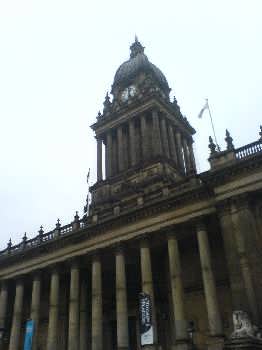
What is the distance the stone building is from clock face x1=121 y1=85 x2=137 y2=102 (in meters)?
3.70

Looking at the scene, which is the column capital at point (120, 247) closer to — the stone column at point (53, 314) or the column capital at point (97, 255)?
the column capital at point (97, 255)

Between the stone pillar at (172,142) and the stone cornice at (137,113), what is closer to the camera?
the stone pillar at (172,142)

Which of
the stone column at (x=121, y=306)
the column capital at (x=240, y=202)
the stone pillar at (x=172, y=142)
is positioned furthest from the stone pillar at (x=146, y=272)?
the stone pillar at (x=172, y=142)

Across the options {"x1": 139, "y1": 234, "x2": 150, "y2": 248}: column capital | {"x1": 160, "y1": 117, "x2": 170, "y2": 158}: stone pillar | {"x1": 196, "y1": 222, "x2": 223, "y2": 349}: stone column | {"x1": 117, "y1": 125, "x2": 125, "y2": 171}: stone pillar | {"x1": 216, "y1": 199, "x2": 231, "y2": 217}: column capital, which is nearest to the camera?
{"x1": 196, "y1": 222, "x2": 223, "y2": 349}: stone column

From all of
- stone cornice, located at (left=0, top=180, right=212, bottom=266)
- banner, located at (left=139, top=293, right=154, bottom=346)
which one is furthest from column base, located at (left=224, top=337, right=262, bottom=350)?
stone cornice, located at (left=0, top=180, right=212, bottom=266)

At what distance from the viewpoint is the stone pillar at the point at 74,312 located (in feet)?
112

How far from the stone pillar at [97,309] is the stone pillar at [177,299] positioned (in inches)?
256

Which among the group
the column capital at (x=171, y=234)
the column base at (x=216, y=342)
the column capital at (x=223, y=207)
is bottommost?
→ the column base at (x=216, y=342)

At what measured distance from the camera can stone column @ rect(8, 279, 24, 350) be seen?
125 feet

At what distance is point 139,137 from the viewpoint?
52.7 metres

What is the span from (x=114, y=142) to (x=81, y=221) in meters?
18.3

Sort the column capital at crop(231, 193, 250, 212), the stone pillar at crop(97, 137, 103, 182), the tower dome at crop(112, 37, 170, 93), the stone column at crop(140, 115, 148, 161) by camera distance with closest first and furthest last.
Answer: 1. the column capital at crop(231, 193, 250, 212)
2. the stone column at crop(140, 115, 148, 161)
3. the stone pillar at crop(97, 137, 103, 182)
4. the tower dome at crop(112, 37, 170, 93)

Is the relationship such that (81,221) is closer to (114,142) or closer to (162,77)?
(114,142)

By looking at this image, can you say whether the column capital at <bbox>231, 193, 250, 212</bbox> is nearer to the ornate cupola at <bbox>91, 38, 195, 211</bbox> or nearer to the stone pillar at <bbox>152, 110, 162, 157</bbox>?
the ornate cupola at <bbox>91, 38, 195, 211</bbox>
